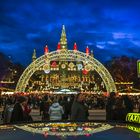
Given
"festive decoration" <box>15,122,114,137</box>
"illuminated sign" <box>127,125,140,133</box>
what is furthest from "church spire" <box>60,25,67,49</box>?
"illuminated sign" <box>127,125,140,133</box>

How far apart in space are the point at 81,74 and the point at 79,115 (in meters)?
154

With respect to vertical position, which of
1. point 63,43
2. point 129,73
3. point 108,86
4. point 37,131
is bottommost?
point 37,131

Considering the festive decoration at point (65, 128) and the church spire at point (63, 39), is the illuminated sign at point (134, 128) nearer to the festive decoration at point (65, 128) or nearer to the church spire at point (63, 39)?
the festive decoration at point (65, 128)

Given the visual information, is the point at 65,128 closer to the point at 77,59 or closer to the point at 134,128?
the point at 134,128

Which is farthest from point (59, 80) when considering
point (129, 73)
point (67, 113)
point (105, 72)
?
point (67, 113)

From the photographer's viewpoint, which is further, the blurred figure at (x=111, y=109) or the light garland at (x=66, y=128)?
the blurred figure at (x=111, y=109)

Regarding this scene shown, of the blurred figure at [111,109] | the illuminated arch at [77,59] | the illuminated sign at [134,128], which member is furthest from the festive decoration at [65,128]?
the illuminated arch at [77,59]

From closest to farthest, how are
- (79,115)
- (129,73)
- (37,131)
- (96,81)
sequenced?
(37,131) → (79,115) → (129,73) → (96,81)

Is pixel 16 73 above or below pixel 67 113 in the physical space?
above

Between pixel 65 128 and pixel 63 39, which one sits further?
pixel 63 39

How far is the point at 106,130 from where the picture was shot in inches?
167

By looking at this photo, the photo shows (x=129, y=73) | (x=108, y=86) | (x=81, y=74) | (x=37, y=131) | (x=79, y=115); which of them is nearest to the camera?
(x=37, y=131)

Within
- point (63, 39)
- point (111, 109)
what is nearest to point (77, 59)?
point (111, 109)

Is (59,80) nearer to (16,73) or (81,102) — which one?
(16,73)
